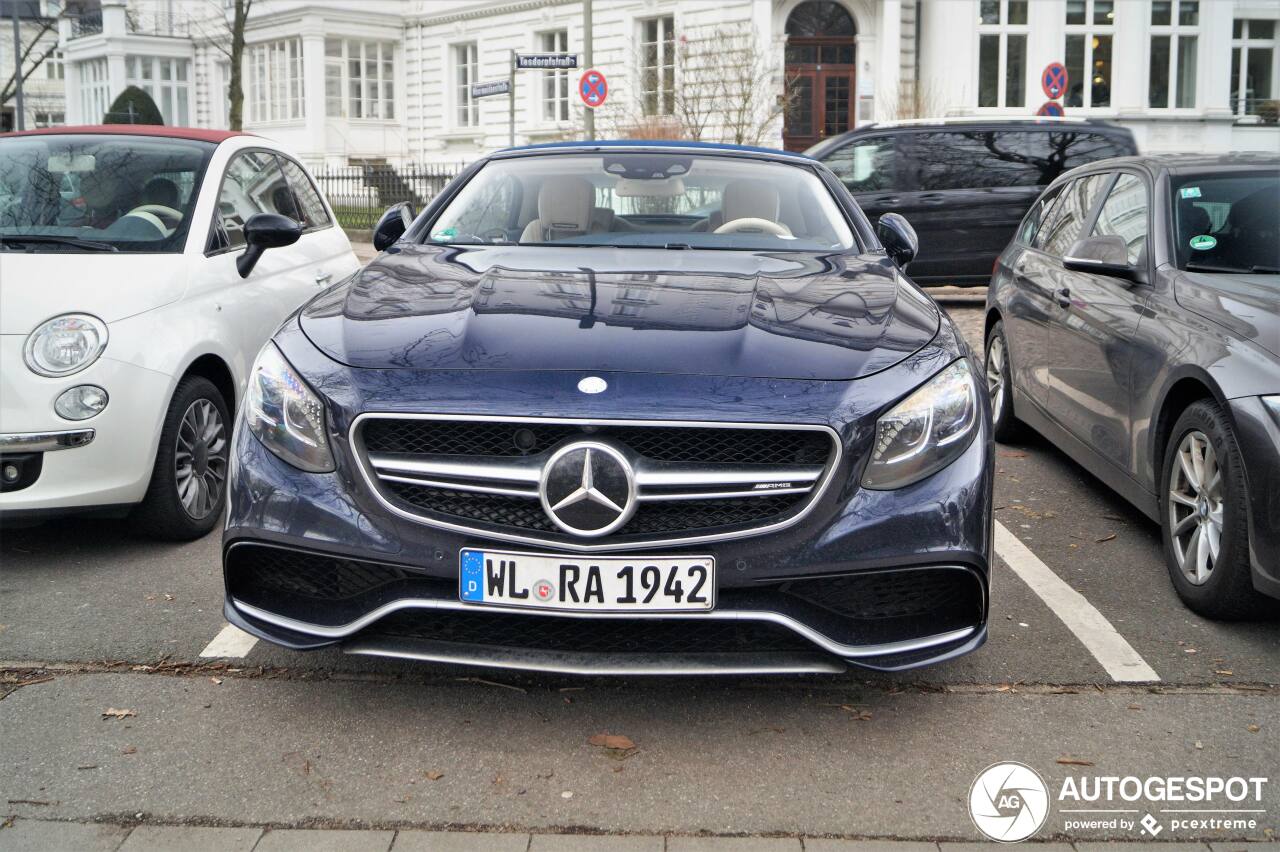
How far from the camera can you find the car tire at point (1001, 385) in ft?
22.3

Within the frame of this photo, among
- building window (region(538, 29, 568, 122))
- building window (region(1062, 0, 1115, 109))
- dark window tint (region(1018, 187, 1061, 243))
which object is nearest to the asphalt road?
dark window tint (region(1018, 187, 1061, 243))

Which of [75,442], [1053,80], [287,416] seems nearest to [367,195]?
[1053,80]

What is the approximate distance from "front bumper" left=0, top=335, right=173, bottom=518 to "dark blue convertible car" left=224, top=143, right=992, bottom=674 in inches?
52.3

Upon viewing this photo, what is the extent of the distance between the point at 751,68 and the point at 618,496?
83.2ft

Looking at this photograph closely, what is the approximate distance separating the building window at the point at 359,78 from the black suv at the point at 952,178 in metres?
28.5

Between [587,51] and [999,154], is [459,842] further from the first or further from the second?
[587,51]

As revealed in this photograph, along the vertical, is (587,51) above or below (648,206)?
above

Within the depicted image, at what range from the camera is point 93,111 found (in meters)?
47.4

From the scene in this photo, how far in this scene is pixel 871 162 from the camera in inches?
519

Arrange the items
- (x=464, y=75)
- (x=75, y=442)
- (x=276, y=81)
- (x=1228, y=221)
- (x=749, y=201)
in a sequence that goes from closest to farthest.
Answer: (x=75, y=442), (x=749, y=201), (x=1228, y=221), (x=464, y=75), (x=276, y=81)

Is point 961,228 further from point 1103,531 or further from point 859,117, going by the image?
point 859,117

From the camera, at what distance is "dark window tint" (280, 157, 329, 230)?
270 inches
